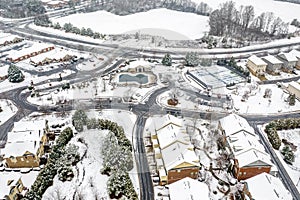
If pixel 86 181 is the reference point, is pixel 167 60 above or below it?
above

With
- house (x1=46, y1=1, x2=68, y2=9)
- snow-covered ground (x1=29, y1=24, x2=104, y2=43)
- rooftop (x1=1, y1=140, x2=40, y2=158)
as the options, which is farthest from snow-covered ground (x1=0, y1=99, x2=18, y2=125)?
house (x1=46, y1=1, x2=68, y2=9)

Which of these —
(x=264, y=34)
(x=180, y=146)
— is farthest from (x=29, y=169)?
(x=264, y=34)

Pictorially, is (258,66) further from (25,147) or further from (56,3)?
(56,3)

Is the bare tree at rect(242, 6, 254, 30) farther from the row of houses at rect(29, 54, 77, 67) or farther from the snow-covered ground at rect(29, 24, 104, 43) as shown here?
the row of houses at rect(29, 54, 77, 67)

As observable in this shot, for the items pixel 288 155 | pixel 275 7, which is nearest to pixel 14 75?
pixel 288 155

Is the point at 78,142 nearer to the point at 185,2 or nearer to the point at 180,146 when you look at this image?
the point at 180,146

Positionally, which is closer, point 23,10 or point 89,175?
point 89,175
